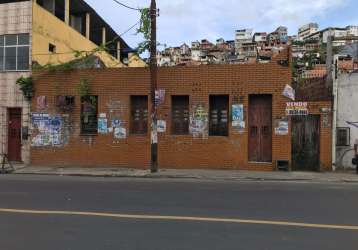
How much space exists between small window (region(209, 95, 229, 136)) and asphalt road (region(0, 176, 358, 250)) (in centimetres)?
752

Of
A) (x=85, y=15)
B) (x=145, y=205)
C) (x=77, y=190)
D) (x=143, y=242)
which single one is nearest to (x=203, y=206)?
(x=145, y=205)

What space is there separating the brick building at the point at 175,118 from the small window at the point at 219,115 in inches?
1.7

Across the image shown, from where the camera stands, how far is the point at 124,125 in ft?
72.1

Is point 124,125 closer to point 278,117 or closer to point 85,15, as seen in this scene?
point 278,117

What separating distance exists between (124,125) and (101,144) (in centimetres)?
134

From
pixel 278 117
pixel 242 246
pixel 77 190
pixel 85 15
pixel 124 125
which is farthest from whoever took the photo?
pixel 85 15

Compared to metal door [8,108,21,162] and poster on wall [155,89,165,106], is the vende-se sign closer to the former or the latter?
poster on wall [155,89,165,106]

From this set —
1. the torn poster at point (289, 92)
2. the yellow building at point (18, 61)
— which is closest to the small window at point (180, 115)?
the yellow building at point (18, 61)

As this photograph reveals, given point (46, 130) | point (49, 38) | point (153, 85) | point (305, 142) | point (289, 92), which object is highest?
point (49, 38)

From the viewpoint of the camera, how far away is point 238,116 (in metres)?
20.8

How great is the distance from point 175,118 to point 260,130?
3.66 metres

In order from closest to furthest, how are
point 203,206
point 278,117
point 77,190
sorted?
1. point 203,206
2. point 77,190
3. point 278,117

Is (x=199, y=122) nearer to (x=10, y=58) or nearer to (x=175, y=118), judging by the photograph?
(x=175, y=118)

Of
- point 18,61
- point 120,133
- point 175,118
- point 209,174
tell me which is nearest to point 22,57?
point 18,61
